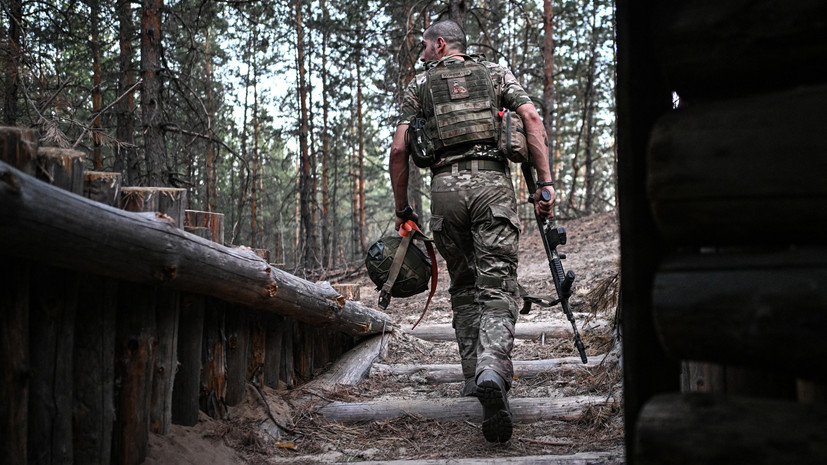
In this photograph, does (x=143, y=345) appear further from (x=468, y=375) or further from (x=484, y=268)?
(x=468, y=375)

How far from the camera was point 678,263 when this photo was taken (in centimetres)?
150

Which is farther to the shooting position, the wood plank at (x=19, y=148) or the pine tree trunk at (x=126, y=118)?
the pine tree trunk at (x=126, y=118)

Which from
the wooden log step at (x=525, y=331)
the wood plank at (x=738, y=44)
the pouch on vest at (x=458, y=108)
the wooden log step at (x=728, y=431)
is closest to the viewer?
the wooden log step at (x=728, y=431)

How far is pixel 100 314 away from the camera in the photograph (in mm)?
Answer: 2623

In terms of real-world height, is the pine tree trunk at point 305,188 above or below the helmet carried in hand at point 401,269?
above

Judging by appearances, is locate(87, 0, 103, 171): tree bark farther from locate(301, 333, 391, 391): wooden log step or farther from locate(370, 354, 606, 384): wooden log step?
locate(370, 354, 606, 384): wooden log step

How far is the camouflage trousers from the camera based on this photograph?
3.87 m

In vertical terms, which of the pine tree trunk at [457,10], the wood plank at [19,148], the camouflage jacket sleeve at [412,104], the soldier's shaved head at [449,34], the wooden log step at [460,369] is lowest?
the wooden log step at [460,369]

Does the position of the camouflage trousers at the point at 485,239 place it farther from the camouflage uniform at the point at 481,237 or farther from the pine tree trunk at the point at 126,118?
the pine tree trunk at the point at 126,118

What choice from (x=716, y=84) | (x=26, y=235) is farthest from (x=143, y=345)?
(x=716, y=84)

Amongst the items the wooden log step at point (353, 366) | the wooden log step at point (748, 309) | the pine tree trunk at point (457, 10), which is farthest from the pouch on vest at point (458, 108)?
the pine tree trunk at point (457, 10)

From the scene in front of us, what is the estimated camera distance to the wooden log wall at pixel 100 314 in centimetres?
220

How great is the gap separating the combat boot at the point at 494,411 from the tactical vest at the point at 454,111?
64.9 inches

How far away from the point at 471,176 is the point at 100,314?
8.01ft
